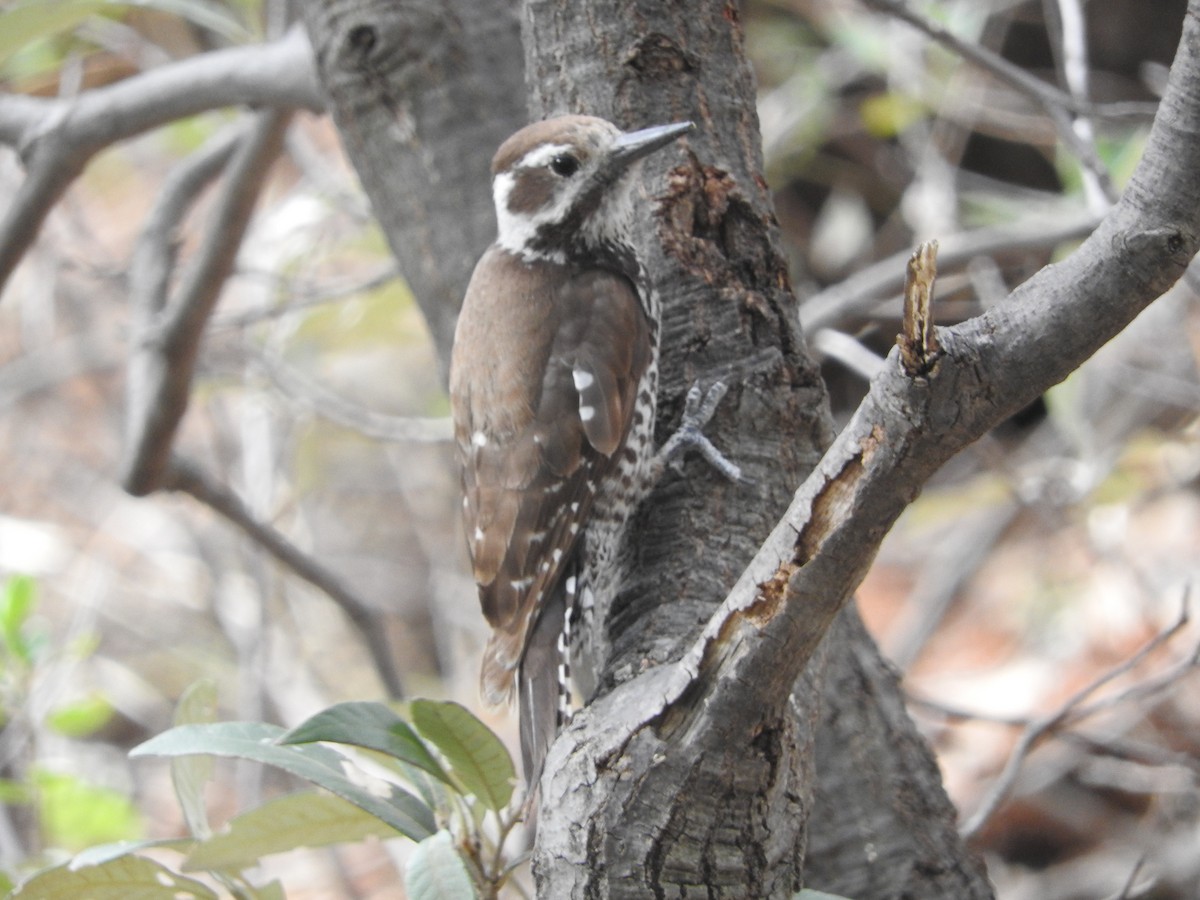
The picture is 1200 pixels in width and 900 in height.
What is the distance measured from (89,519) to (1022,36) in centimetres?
495

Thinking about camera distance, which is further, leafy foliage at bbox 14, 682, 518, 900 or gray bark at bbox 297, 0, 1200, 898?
leafy foliage at bbox 14, 682, 518, 900

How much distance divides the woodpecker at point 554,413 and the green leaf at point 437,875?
461mm

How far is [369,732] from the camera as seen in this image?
1.66 metres

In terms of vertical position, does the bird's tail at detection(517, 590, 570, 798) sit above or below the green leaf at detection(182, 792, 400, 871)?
above

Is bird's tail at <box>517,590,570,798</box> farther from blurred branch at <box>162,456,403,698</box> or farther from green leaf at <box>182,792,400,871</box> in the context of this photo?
blurred branch at <box>162,456,403,698</box>

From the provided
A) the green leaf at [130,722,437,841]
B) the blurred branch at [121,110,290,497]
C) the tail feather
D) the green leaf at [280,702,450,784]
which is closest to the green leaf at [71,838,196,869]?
the green leaf at [130,722,437,841]

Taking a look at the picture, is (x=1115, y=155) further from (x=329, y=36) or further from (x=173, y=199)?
(x=173, y=199)

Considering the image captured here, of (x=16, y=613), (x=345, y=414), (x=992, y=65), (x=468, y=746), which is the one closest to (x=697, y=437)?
(x=468, y=746)

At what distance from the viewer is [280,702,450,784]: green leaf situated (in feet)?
5.20

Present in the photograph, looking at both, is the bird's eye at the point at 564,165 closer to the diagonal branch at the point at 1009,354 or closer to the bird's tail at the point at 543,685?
the bird's tail at the point at 543,685

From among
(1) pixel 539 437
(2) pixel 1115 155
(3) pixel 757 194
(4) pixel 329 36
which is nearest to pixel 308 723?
(1) pixel 539 437

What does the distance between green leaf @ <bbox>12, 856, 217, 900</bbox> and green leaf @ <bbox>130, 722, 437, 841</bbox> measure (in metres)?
0.19

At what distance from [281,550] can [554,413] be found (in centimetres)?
106

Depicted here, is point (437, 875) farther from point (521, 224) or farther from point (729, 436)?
point (521, 224)
